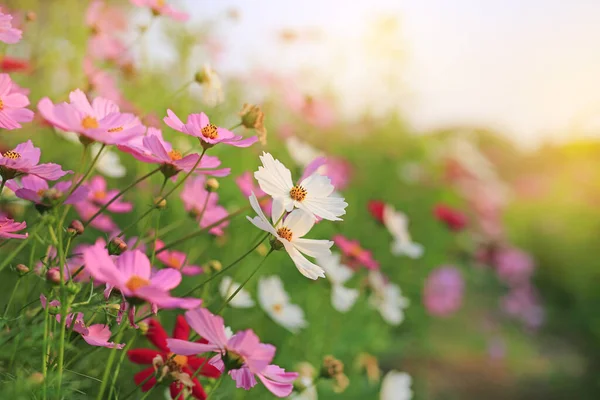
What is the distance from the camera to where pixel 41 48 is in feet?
5.95

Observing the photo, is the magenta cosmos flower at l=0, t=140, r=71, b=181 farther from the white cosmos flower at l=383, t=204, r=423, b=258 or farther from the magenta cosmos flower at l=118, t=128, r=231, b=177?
the white cosmos flower at l=383, t=204, r=423, b=258

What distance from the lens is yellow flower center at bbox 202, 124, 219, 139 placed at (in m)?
0.55

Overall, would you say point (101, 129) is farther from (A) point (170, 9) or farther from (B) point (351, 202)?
(B) point (351, 202)

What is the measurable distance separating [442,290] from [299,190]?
2.01m

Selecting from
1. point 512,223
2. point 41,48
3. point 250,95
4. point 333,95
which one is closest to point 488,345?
point 512,223

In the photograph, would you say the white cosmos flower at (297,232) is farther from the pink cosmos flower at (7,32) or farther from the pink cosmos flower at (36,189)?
the pink cosmos flower at (7,32)

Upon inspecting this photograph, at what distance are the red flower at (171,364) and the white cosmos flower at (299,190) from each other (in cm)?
16

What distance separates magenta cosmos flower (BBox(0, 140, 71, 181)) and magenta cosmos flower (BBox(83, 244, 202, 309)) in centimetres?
13

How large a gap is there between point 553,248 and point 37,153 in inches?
107

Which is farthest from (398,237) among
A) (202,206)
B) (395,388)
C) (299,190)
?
(299,190)

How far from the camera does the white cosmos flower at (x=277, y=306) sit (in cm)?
98

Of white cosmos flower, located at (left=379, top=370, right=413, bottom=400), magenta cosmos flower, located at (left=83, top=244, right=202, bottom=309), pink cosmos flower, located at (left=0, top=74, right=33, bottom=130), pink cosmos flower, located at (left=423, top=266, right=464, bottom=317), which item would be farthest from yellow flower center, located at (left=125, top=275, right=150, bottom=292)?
pink cosmos flower, located at (left=423, top=266, right=464, bottom=317)

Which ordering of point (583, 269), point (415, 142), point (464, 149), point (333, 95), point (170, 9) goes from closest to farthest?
1. point (170, 9)
2. point (583, 269)
3. point (333, 95)
4. point (464, 149)
5. point (415, 142)

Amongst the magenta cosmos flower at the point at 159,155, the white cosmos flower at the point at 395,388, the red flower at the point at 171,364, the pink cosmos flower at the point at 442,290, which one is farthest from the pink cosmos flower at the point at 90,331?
the pink cosmos flower at the point at 442,290
